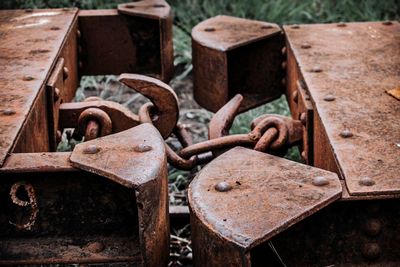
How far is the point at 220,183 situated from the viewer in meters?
2.46

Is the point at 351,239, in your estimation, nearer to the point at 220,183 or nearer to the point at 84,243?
the point at 220,183

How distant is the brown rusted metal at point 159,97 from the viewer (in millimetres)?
3295

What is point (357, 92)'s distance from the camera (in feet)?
10.4

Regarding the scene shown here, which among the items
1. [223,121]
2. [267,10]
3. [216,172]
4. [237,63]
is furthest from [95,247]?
[267,10]

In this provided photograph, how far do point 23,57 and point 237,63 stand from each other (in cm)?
92

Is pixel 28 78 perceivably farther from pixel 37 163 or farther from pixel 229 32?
pixel 229 32

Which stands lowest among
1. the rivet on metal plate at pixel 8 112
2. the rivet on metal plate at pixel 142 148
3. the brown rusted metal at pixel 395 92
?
the brown rusted metal at pixel 395 92

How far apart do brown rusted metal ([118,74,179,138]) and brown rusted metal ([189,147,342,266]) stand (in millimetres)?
738

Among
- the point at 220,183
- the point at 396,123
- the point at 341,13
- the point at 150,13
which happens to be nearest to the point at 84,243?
the point at 220,183

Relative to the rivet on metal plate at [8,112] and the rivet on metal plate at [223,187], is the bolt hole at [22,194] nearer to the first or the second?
the rivet on metal plate at [8,112]

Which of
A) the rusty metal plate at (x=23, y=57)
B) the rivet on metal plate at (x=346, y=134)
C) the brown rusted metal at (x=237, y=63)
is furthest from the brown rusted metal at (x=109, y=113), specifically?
the rivet on metal plate at (x=346, y=134)

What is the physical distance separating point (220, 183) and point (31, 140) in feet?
2.64

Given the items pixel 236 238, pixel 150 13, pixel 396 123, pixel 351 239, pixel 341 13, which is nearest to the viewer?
pixel 236 238

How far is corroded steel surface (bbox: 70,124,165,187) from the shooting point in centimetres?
244
